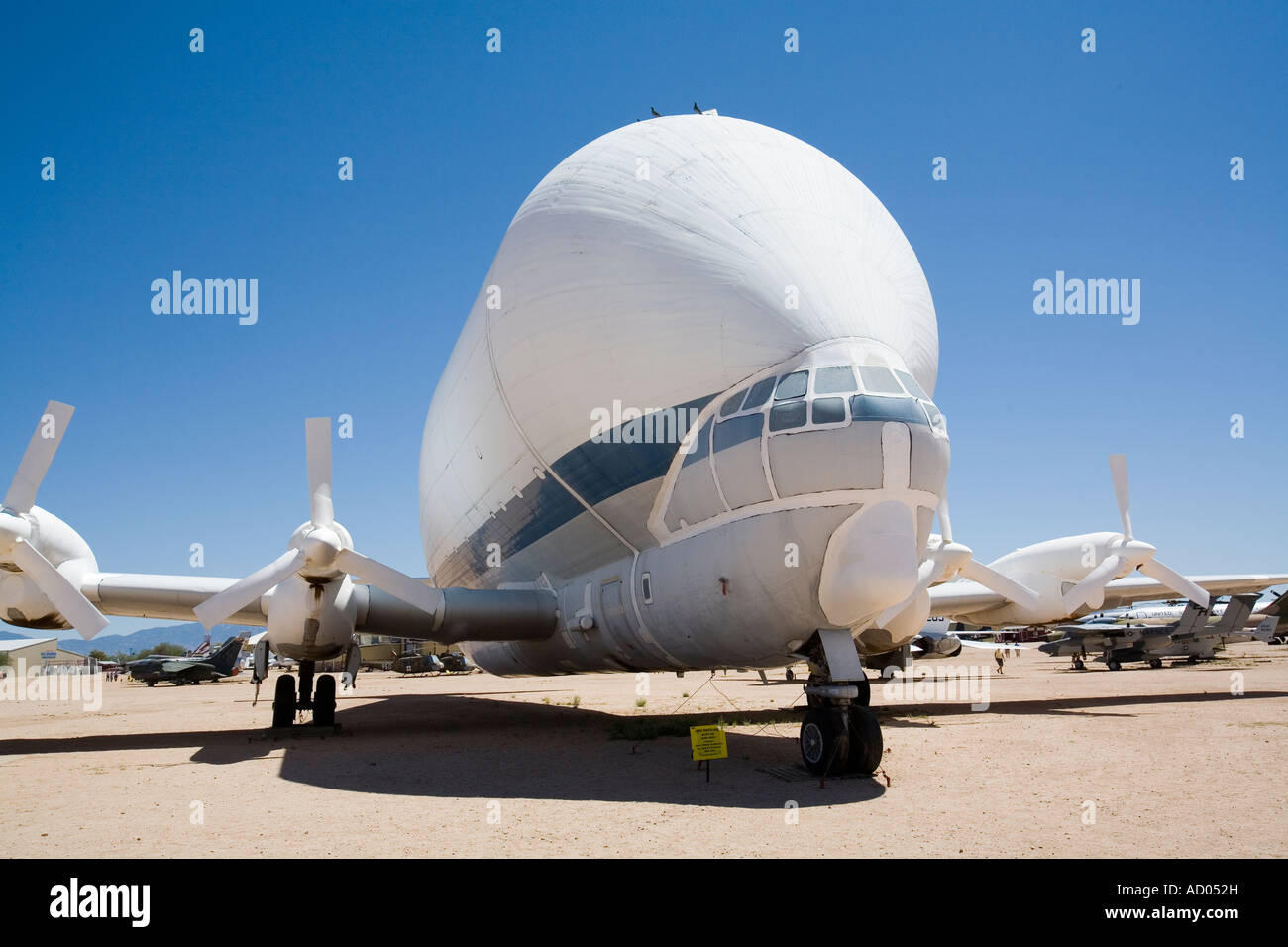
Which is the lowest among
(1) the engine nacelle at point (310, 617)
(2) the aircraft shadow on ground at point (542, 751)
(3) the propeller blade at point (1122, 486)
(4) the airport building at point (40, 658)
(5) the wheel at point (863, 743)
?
(4) the airport building at point (40, 658)

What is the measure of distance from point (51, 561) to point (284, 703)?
15.9 feet

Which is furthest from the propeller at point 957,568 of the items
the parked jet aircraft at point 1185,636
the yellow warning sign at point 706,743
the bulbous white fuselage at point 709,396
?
the parked jet aircraft at point 1185,636

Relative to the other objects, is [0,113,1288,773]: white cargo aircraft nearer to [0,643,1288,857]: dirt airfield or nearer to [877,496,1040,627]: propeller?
[877,496,1040,627]: propeller

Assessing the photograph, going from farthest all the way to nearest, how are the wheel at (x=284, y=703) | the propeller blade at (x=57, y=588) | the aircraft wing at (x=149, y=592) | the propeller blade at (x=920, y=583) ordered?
the wheel at (x=284, y=703), the aircraft wing at (x=149, y=592), the propeller blade at (x=57, y=588), the propeller blade at (x=920, y=583)

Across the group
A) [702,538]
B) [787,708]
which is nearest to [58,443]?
[702,538]

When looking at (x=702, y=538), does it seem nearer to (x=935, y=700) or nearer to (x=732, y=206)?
(x=732, y=206)

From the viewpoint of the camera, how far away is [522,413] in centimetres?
1384

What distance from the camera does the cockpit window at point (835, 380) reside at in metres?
9.49

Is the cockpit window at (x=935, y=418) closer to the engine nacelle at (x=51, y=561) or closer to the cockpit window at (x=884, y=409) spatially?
the cockpit window at (x=884, y=409)

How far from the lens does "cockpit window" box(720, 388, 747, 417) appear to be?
10.4m

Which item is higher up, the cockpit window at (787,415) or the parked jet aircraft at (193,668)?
the cockpit window at (787,415)

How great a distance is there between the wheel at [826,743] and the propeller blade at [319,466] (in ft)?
27.2

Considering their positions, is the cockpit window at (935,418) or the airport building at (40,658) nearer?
the cockpit window at (935,418)

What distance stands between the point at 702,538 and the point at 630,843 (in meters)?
4.54
